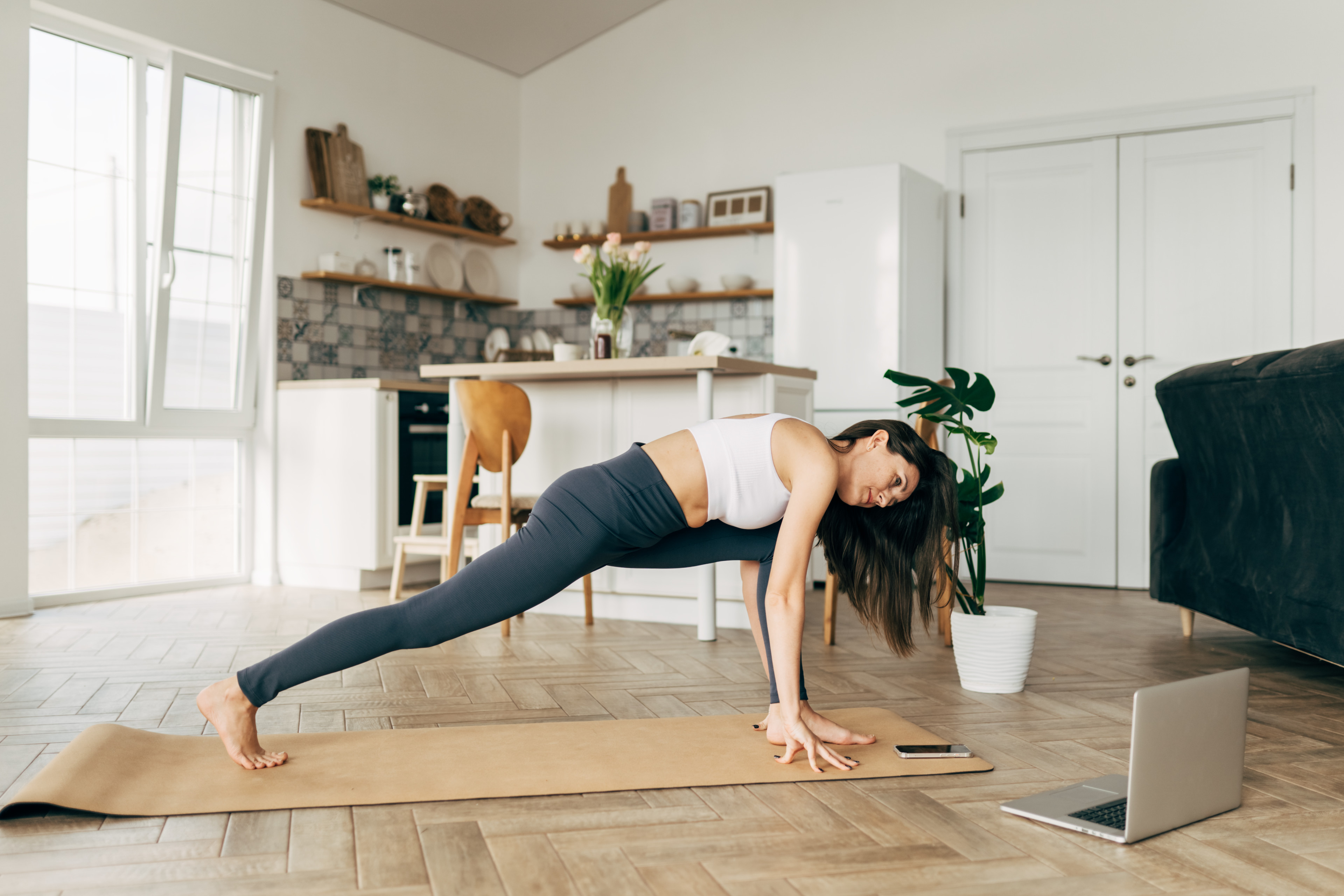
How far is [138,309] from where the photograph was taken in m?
4.64

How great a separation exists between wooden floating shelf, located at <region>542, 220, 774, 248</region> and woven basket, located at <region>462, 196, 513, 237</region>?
29 centimetres

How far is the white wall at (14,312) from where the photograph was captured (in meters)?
3.99

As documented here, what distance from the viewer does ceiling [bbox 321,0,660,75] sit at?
18.7 ft

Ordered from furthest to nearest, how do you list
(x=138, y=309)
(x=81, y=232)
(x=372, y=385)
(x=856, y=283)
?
(x=856, y=283), (x=372, y=385), (x=138, y=309), (x=81, y=232)

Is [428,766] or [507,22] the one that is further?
[507,22]

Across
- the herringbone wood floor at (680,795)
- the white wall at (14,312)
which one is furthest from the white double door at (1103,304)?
the white wall at (14,312)

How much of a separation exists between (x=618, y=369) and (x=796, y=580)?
1.82 meters

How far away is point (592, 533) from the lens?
2.06 meters

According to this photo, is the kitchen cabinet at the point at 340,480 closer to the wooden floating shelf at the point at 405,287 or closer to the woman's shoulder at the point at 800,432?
the wooden floating shelf at the point at 405,287

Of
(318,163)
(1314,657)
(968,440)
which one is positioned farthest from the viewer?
(318,163)

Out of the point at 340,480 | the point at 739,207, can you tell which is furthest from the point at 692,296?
the point at 340,480

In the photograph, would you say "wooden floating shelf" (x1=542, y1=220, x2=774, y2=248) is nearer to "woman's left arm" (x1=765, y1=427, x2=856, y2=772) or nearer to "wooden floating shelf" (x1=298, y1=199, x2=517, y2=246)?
"wooden floating shelf" (x1=298, y1=199, x2=517, y2=246)

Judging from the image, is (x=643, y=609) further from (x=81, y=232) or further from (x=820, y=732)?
(x=81, y=232)

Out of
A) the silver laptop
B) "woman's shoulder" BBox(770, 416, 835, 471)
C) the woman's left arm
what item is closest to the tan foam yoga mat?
the woman's left arm
